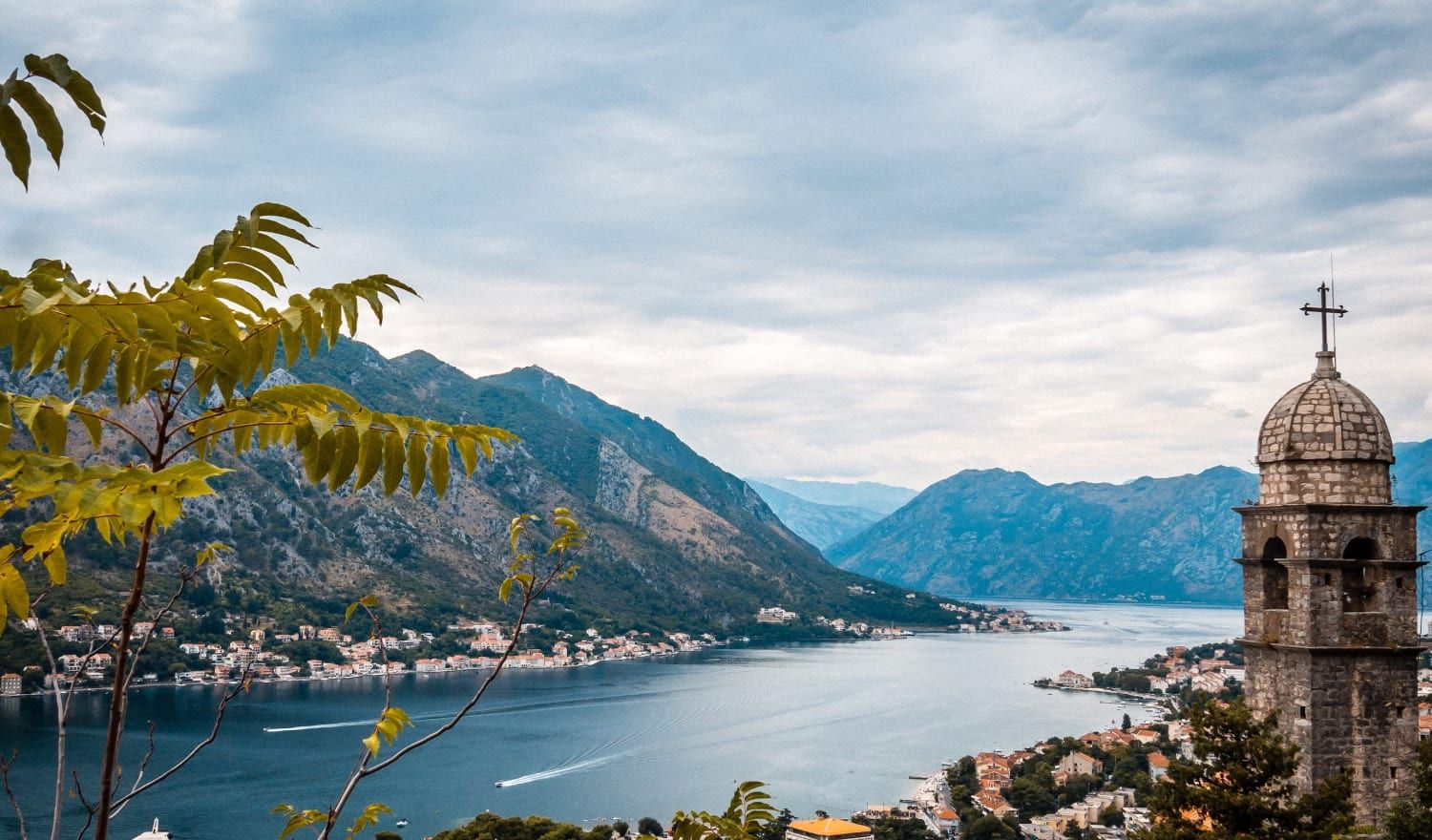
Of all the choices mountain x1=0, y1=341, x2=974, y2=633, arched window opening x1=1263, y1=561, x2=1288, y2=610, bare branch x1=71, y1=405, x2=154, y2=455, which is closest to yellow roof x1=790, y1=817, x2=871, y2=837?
arched window opening x1=1263, y1=561, x2=1288, y2=610

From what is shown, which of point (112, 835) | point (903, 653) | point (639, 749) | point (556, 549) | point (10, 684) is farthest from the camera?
point (903, 653)

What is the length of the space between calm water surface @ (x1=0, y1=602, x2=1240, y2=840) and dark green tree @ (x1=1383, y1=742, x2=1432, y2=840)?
39.7 metres

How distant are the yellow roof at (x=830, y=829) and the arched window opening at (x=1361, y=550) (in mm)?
31233

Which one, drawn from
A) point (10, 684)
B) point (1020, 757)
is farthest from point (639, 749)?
point (10, 684)

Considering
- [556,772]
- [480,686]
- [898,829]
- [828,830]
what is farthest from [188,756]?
[556,772]

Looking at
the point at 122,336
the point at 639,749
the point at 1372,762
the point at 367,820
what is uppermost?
the point at 122,336

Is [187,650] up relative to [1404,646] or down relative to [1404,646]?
down

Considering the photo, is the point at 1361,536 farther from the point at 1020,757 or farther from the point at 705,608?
the point at 705,608

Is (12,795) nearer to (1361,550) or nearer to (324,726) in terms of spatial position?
(1361,550)

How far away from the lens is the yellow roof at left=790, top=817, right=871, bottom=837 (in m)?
38.1

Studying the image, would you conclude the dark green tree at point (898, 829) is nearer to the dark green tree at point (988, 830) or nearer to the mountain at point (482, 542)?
the dark green tree at point (988, 830)

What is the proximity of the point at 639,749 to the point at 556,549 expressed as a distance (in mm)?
61673

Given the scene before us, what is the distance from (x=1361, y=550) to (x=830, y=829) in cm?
3278

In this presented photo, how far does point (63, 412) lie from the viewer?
6.23 ft
